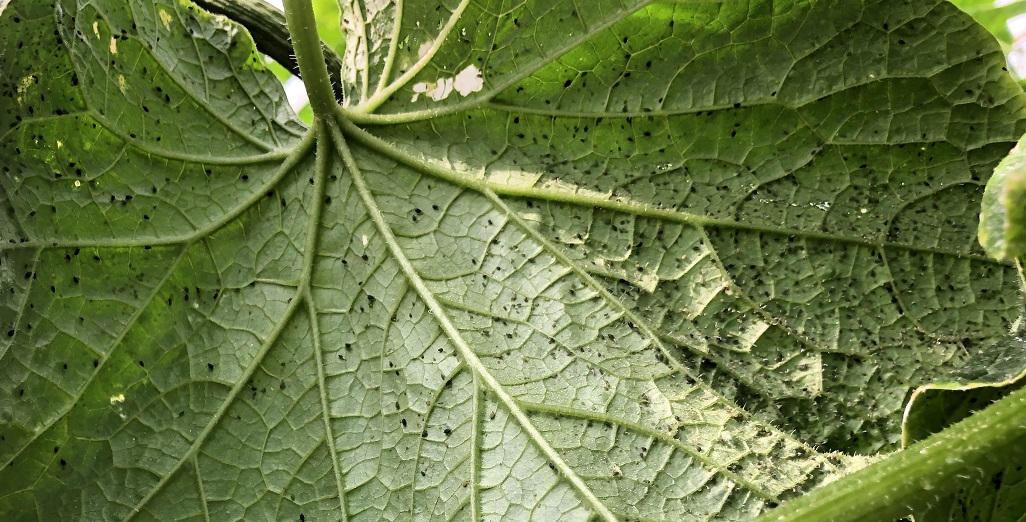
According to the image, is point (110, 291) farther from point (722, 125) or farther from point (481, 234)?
point (722, 125)

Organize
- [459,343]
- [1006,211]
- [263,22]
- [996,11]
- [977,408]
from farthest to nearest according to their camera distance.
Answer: [996,11], [263,22], [459,343], [977,408], [1006,211]

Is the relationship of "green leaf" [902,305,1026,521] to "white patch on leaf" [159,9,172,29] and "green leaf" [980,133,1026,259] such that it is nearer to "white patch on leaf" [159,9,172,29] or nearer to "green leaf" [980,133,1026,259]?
"green leaf" [980,133,1026,259]

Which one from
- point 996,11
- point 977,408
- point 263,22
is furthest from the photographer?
point 996,11

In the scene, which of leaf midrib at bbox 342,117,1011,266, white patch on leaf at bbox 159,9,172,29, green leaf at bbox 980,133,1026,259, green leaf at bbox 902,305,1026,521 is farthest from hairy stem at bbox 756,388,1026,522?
white patch on leaf at bbox 159,9,172,29

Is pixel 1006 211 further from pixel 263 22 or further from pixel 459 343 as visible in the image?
pixel 263 22

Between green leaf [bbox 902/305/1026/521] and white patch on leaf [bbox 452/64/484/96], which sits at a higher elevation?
white patch on leaf [bbox 452/64/484/96]

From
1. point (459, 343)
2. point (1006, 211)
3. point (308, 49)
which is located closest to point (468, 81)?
point (308, 49)
